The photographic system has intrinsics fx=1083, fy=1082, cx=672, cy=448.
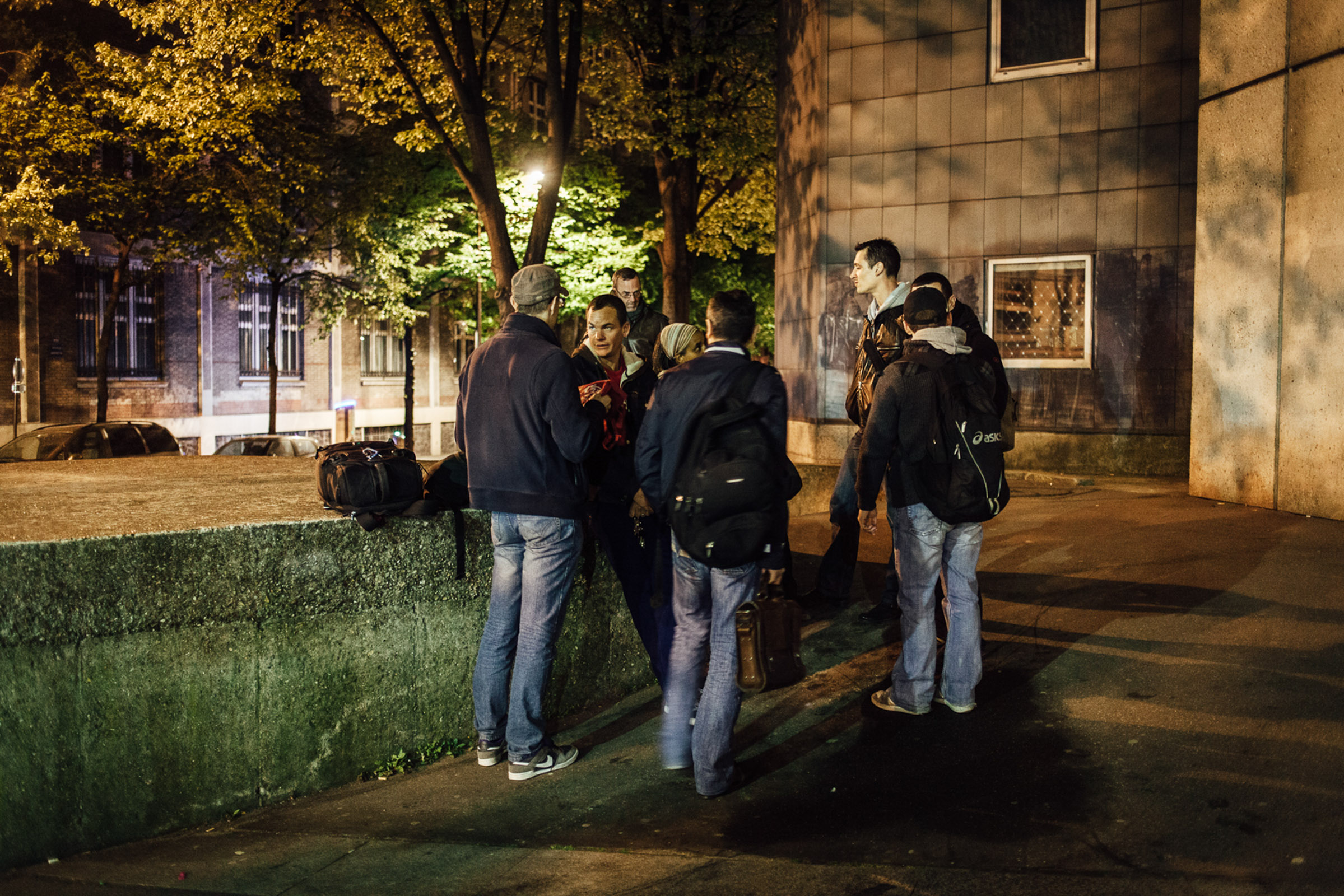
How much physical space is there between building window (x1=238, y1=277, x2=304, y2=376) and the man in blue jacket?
25.6 m

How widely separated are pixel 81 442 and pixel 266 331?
15.4 m

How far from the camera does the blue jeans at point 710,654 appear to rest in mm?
4340

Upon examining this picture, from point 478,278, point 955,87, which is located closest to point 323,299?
point 478,278

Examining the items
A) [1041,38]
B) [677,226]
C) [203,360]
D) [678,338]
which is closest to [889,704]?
[678,338]

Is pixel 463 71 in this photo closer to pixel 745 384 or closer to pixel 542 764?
pixel 745 384

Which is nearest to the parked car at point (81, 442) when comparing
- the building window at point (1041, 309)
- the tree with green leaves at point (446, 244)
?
the tree with green leaves at point (446, 244)

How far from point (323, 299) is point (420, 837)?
26.6m

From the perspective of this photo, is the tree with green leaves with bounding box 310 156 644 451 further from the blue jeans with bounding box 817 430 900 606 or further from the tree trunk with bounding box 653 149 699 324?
the blue jeans with bounding box 817 430 900 606

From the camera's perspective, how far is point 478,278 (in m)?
28.6

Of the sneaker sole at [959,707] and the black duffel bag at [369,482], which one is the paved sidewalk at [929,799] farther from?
the black duffel bag at [369,482]

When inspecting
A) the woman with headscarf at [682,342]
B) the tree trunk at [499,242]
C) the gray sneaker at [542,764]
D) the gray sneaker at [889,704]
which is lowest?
the gray sneaker at [542,764]

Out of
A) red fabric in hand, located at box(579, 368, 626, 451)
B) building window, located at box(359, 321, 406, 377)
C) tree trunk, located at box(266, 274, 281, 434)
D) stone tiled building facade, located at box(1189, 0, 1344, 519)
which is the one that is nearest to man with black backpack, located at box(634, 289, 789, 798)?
red fabric in hand, located at box(579, 368, 626, 451)

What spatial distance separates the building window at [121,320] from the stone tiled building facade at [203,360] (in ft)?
0.09

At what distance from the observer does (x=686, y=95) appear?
20.6 metres
